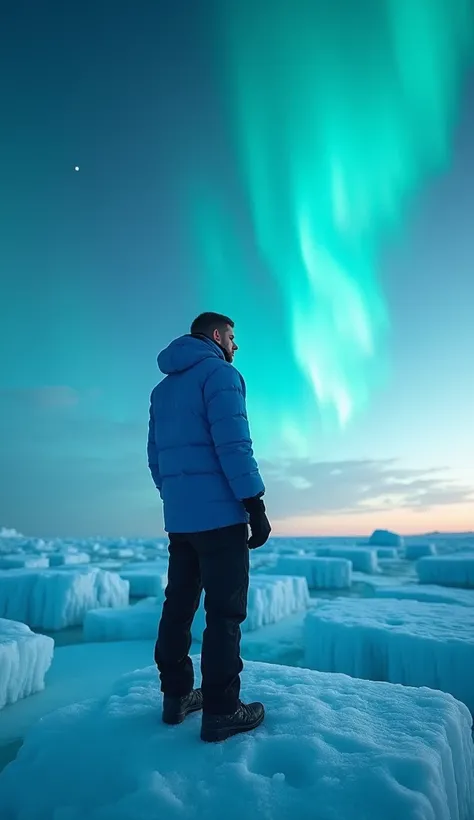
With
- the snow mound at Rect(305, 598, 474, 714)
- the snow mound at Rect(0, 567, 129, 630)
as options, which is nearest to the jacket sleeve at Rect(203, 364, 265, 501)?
the snow mound at Rect(305, 598, 474, 714)

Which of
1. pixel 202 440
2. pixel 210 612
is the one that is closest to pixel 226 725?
pixel 210 612

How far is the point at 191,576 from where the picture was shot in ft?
6.73

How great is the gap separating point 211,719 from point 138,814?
44cm

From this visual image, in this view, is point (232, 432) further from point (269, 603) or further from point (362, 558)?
point (362, 558)

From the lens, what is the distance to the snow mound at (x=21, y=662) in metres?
4.23

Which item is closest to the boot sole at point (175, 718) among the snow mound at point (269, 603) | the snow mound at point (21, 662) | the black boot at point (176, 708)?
the black boot at point (176, 708)

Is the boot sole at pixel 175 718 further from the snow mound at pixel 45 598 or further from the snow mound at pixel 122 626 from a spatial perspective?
the snow mound at pixel 45 598

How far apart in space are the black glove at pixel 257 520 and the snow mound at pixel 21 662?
12.1 ft

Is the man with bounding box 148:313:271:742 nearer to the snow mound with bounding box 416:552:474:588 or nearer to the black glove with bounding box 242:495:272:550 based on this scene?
the black glove with bounding box 242:495:272:550

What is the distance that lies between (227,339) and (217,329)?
0.08 meters

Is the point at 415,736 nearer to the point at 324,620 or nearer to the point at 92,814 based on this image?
the point at 92,814

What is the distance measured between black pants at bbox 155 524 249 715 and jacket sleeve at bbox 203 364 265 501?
0.22 meters

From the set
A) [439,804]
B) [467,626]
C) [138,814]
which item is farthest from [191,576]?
[467,626]

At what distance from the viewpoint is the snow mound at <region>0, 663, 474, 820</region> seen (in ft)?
4.25
